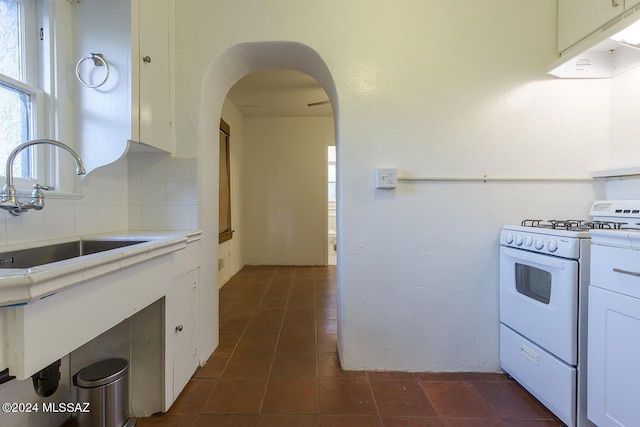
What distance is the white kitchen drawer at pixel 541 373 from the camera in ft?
4.03

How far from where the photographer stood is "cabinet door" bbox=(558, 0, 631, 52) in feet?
4.41

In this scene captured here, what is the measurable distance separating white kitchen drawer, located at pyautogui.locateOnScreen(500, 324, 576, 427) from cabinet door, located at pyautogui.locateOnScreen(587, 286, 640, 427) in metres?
0.07

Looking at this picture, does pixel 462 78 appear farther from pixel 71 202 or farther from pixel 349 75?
pixel 71 202

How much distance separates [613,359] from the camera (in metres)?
1.08

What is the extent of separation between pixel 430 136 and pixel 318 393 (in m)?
1.60

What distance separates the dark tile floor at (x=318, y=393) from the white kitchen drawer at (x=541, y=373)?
0.09 metres

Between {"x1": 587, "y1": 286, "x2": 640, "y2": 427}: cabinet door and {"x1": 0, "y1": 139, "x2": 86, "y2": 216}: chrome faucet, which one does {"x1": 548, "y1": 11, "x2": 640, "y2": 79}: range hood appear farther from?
{"x1": 0, "y1": 139, "x2": 86, "y2": 216}: chrome faucet

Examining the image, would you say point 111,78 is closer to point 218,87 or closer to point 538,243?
point 218,87

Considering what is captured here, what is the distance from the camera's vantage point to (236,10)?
1.67 m

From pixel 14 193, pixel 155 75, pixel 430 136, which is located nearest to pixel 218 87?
pixel 155 75

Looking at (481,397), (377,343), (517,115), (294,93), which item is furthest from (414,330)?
(294,93)

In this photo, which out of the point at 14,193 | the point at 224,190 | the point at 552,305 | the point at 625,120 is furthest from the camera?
the point at 224,190

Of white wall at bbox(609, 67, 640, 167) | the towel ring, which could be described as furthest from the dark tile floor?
the towel ring

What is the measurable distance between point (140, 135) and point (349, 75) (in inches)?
46.9
